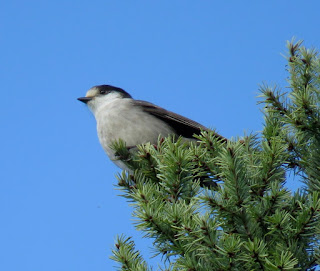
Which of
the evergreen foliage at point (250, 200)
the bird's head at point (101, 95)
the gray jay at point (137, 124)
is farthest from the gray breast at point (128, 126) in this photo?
the evergreen foliage at point (250, 200)

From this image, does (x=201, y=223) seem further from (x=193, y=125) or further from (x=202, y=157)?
(x=193, y=125)

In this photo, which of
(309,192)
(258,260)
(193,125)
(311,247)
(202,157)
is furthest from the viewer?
(193,125)

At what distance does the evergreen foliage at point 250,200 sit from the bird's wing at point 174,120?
9.46 feet

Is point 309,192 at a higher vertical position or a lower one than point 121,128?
lower

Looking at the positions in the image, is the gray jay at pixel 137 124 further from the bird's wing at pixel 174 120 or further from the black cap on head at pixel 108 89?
the black cap on head at pixel 108 89

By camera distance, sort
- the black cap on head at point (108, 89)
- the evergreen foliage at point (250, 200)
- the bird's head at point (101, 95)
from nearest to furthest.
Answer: the evergreen foliage at point (250, 200) < the bird's head at point (101, 95) < the black cap on head at point (108, 89)

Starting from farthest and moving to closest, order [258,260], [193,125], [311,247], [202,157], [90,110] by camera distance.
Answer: [90,110] < [193,125] < [202,157] < [311,247] < [258,260]

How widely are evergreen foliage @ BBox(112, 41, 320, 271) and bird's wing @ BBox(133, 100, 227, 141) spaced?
2.88 meters

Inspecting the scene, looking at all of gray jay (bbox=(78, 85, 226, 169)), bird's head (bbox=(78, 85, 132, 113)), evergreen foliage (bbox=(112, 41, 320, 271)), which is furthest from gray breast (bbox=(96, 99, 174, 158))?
evergreen foliage (bbox=(112, 41, 320, 271))

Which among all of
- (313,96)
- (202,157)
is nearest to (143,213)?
(202,157)

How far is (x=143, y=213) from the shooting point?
3080mm

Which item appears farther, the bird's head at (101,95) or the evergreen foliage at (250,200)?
the bird's head at (101,95)

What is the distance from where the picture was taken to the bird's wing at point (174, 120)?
650 centimetres

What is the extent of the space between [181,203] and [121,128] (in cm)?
359
